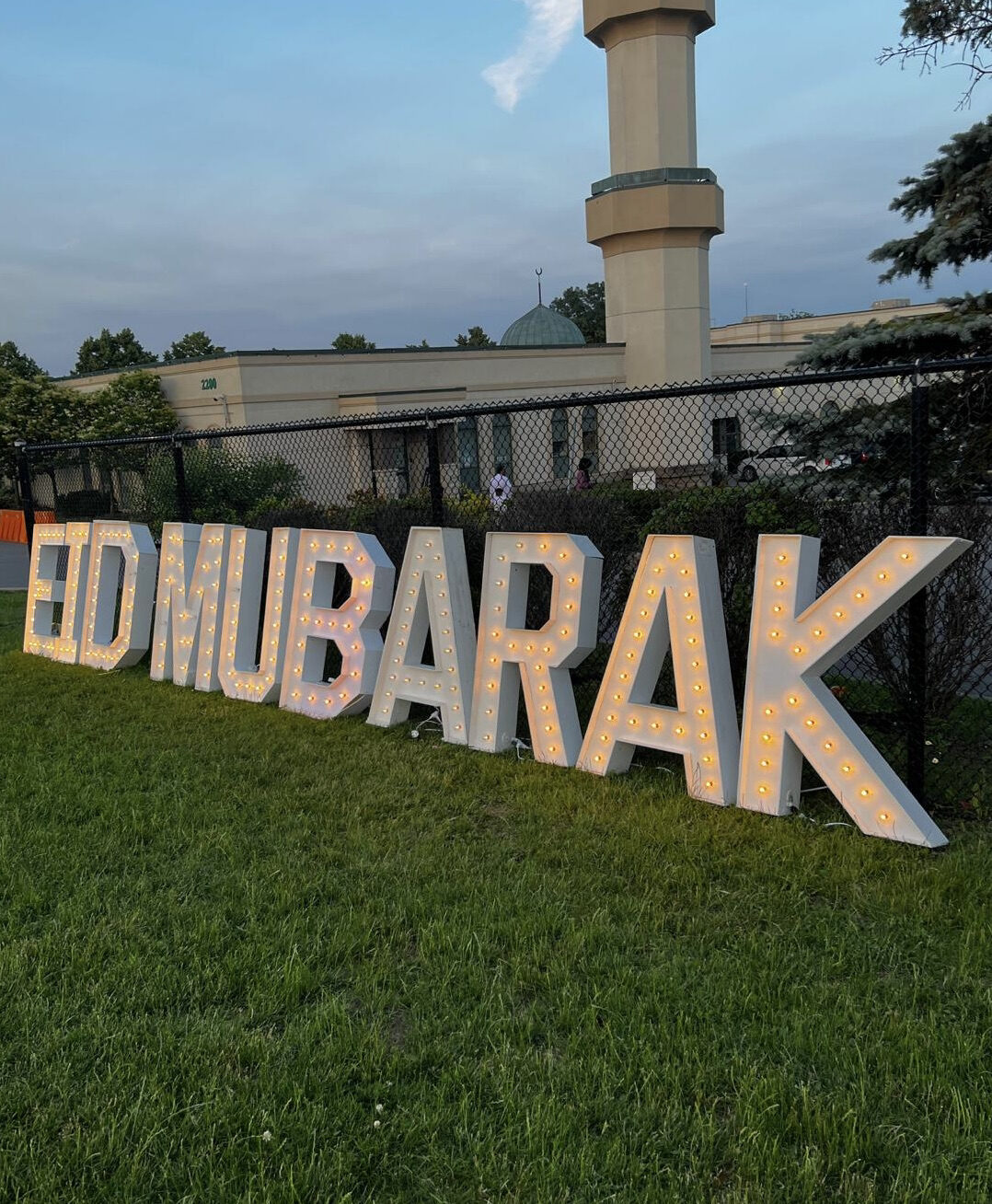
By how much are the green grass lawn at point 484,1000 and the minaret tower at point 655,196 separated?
28485 mm

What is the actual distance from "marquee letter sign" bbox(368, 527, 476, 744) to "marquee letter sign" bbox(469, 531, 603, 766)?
157 millimetres

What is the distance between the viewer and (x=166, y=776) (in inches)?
209

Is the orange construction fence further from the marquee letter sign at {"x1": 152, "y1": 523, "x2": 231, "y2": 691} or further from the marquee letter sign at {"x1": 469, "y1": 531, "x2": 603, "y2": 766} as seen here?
the marquee letter sign at {"x1": 469, "y1": 531, "x2": 603, "y2": 766}

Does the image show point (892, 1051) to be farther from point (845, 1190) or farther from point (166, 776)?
point (166, 776)

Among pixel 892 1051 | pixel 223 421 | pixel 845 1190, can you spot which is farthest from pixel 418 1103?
pixel 223 421

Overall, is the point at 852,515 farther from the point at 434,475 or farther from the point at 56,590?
the point at 56,590

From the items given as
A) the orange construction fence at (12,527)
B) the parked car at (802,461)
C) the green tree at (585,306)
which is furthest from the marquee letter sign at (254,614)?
the green tree at (585,306)

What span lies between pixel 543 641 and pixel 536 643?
0.05 metres

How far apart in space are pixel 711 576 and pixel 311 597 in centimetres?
291

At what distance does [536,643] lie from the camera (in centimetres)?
525

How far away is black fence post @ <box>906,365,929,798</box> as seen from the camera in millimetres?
4219

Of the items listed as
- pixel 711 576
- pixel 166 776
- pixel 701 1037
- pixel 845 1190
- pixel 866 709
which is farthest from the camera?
pixel 866 709

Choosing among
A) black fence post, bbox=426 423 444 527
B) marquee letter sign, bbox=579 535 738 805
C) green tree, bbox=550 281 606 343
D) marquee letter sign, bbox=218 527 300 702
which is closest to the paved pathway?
marquee letter sign, bbox=218 527 300 702

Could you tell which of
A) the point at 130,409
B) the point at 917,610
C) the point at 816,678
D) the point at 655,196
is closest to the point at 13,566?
the point at 130,409
